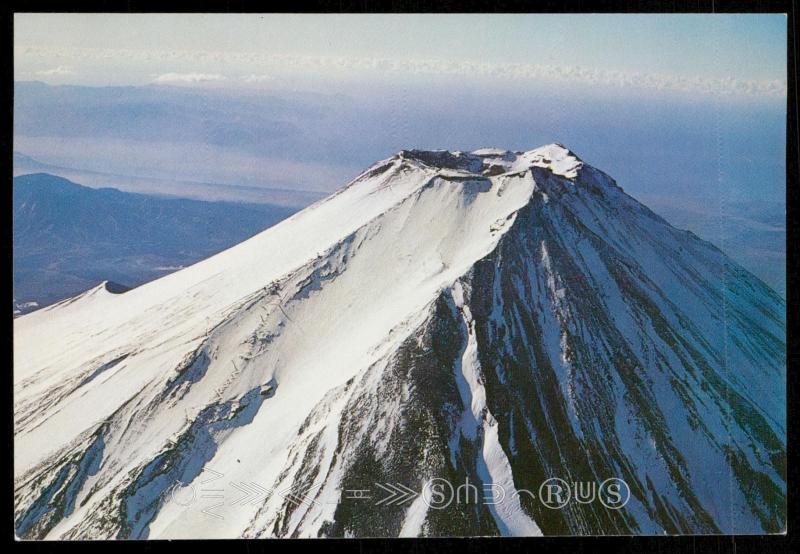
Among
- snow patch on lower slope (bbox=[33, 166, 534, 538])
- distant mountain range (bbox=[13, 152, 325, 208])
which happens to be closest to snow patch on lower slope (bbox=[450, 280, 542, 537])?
snow patch on lower slope (bbox=[33, 166, 534, 538])

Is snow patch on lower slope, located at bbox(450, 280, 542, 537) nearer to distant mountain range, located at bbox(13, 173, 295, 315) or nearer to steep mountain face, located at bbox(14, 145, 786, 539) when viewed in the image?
steep mountain face, located at bbox(14, 145, 786, 539)

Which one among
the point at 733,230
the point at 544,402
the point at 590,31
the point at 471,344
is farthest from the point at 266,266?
the point at 733,230

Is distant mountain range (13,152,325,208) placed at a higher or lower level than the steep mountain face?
higher

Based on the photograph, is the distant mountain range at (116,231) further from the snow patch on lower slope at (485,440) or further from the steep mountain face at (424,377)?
the snow patch on lower slope at (485,440)

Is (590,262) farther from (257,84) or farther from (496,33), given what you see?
(257,84)

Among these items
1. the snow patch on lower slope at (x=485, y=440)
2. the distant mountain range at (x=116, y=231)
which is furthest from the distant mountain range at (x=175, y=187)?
the snow patch on lower slope at (x=485, y=440)

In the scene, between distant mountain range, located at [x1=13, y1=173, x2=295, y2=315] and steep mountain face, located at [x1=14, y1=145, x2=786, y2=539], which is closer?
steep mountain face, located at [x1=14, y1=145, x2=786, y2=539]
